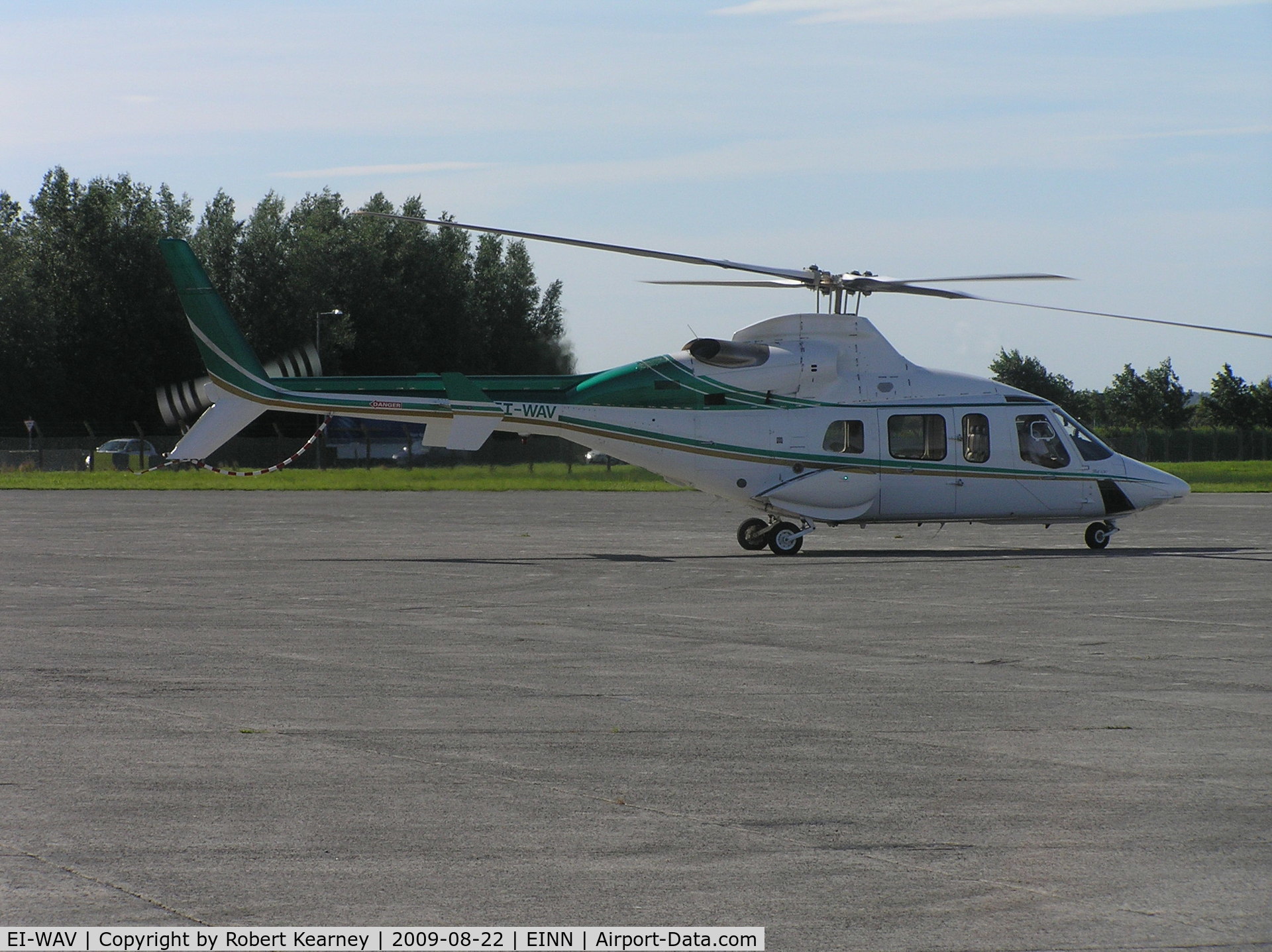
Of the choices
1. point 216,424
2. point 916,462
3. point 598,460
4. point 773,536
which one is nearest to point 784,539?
point 773,536

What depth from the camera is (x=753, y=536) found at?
22844 mm

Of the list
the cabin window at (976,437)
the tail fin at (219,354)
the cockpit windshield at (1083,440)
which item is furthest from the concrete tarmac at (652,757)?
the cockpit windshield at (1083,440)

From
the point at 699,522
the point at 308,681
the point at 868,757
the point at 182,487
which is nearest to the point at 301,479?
the point at 182,487

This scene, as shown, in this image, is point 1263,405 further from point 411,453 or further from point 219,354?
point 219,354

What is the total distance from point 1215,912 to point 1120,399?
9463 centimetres

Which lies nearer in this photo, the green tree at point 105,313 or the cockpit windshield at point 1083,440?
the cockpit windshield at point 1083,440

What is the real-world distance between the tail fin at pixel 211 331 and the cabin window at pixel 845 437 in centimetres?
852

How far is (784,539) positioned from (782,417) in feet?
6.13

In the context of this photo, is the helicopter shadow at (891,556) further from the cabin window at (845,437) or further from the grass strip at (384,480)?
the grass strip at (384,480)

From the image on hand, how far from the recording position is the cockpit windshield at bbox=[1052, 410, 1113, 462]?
76.8 feet

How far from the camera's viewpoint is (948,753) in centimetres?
781

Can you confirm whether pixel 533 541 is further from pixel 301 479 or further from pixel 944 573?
pixel 301 479

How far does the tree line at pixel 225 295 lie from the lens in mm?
68875

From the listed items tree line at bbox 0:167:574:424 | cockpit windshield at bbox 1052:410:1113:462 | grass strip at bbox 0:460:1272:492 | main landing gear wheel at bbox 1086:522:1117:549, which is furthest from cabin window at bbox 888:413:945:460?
tree line at bbox 0:167:574:424
